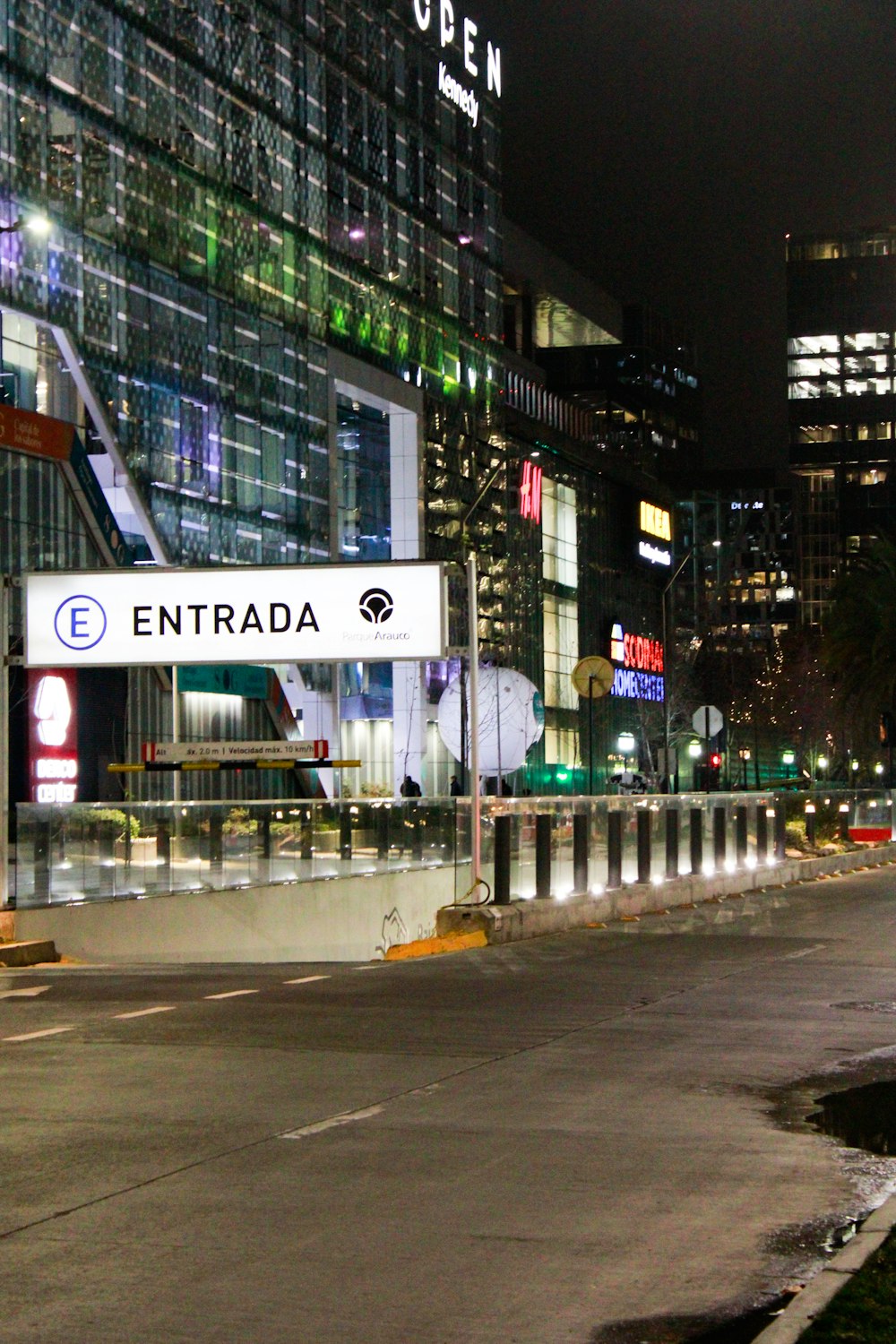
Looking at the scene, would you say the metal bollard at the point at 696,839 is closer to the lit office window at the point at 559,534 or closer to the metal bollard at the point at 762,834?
the metal bollard at the point at 762,834

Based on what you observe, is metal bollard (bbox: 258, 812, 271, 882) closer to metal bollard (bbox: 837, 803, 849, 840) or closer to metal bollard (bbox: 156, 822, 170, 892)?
metal bollard (bbox: 156, 822, 170, 892)

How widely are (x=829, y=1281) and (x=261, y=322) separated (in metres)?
59.7

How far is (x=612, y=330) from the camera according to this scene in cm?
15150

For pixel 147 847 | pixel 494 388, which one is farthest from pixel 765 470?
pixel 147 847

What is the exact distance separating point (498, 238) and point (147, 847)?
215 ft

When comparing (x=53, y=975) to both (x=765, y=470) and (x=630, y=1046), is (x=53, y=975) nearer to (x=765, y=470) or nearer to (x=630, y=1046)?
(x=630, y=1046)

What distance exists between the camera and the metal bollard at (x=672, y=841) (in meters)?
28.2

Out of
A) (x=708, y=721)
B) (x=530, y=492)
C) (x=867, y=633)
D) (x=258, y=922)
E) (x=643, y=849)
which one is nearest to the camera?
(x=258, y=922)

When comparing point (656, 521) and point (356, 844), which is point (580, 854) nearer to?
point (356, 844)

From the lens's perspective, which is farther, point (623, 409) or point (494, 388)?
point (623, 409)

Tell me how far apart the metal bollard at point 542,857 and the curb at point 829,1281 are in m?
15.6

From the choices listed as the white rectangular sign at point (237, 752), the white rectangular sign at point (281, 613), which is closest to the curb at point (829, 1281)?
the white rectangular sign at point (281, 613)

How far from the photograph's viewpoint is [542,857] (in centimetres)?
2334

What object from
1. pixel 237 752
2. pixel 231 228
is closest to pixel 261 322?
pixel 231 228
